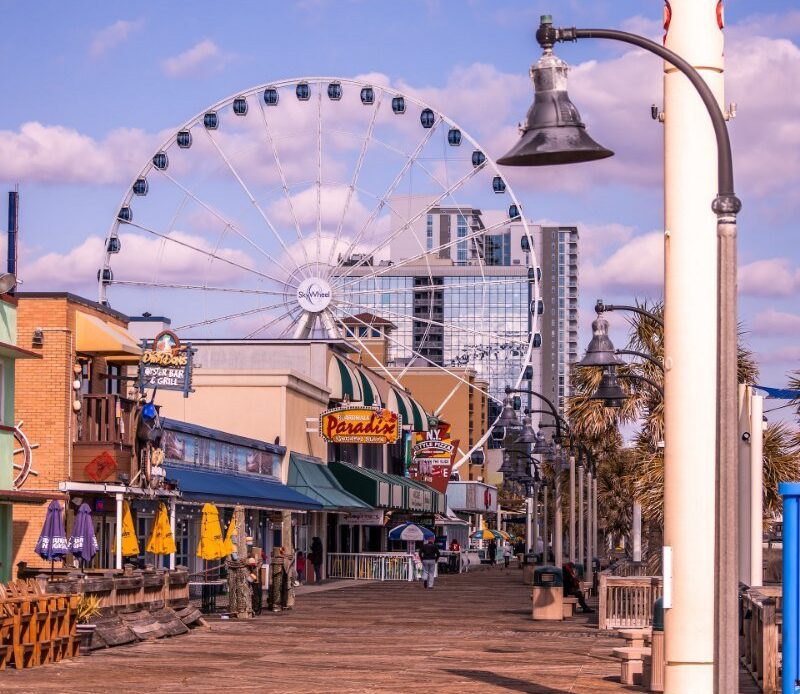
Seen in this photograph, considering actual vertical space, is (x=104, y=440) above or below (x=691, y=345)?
below

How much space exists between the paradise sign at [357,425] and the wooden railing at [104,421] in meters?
22.3

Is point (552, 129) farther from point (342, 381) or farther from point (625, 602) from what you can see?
point (342, 381)

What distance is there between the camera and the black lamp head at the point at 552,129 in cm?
1205

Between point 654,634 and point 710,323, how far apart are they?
5559mm

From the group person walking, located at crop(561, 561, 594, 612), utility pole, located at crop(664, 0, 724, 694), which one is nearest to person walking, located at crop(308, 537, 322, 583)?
person walking, located at crop(561, 561, 594, 612)

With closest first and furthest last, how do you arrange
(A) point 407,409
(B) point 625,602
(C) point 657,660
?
(C) point 657,660, (B) point 625,602, (A) point 407,409

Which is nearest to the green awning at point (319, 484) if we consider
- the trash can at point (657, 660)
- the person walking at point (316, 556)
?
the person walking at point (316, 556)

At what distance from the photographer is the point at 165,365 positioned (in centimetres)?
3594

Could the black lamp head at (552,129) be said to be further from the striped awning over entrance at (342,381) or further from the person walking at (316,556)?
the striped awning over entrance at (342,381)

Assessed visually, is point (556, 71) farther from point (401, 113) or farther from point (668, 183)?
point (401, 113)

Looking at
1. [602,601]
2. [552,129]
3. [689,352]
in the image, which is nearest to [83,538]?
[602,601]

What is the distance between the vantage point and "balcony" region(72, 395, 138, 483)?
3272 centimetres

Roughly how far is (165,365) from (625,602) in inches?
445

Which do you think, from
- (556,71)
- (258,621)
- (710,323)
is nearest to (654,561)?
(258,621)
